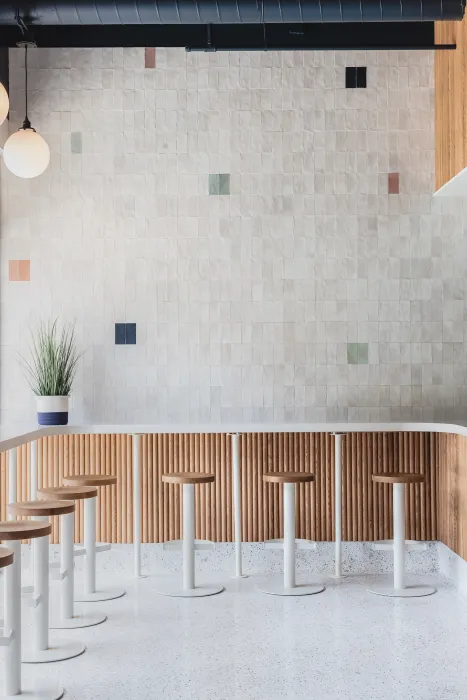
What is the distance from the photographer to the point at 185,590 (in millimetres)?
4996

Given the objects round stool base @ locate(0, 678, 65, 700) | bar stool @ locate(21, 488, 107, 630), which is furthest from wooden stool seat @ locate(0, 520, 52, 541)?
bar stool @ locate(21, 488, 107, 630)

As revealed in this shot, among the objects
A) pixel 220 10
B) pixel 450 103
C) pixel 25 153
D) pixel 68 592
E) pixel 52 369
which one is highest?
pixel 220 10

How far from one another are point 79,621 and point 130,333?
6.33 ft

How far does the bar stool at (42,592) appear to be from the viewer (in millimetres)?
3770

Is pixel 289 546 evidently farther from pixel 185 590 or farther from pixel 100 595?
pixel 100 595

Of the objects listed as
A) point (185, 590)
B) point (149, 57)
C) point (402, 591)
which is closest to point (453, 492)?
point (402, 591)

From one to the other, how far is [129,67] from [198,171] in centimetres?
82

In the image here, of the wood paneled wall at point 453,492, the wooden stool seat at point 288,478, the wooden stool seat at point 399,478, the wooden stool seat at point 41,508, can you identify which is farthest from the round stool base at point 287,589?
the wooden stool seat at point 41,508

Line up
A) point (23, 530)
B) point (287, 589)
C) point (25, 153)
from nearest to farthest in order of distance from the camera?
point (23, 530), point (25, 153), point (287, 589)

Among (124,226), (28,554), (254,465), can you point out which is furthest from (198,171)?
(28,554)

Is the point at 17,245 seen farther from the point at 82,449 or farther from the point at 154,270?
the point at 82,449

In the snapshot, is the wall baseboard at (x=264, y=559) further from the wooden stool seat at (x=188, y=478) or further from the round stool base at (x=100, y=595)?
the wooden stool seat at (x=188, y=478)

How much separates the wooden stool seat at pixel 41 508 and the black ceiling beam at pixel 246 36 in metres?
3.08

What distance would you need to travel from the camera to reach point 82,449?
219 inches
